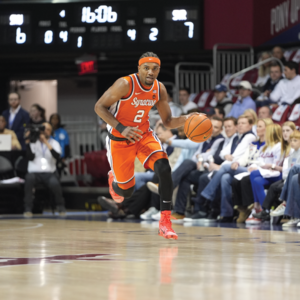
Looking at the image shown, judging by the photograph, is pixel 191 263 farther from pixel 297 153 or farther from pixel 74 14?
pixel 74 14

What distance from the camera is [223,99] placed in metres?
10.6

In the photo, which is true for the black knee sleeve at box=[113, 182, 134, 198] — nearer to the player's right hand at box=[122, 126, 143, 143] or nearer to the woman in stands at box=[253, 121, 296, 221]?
the player's right hand at box=[122, 126, 143, 143]

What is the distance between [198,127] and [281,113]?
3.93 metres

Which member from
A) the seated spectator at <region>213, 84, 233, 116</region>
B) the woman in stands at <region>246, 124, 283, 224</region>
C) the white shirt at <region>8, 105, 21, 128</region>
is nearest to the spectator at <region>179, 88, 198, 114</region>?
the seated spectator at <region>213, 84, 233, 116</region>

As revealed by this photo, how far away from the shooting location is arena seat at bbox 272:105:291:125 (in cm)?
878

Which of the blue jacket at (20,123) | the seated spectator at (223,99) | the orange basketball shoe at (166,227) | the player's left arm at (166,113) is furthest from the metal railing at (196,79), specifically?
the orange basketball shoe at (166,227)

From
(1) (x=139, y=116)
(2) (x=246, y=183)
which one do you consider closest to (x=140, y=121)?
(1) (x=139, y=116)

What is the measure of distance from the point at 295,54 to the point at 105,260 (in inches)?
316

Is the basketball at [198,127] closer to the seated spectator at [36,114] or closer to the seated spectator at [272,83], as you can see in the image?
the seated spectator at [272,83]

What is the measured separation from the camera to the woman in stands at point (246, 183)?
7.34m

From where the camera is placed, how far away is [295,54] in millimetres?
10750

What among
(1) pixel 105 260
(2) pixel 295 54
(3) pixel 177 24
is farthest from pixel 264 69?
(1) pixel 105 260

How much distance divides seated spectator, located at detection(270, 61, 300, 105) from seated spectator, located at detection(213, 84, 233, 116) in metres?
0.99

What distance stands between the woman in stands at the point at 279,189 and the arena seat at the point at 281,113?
1.56 meters
